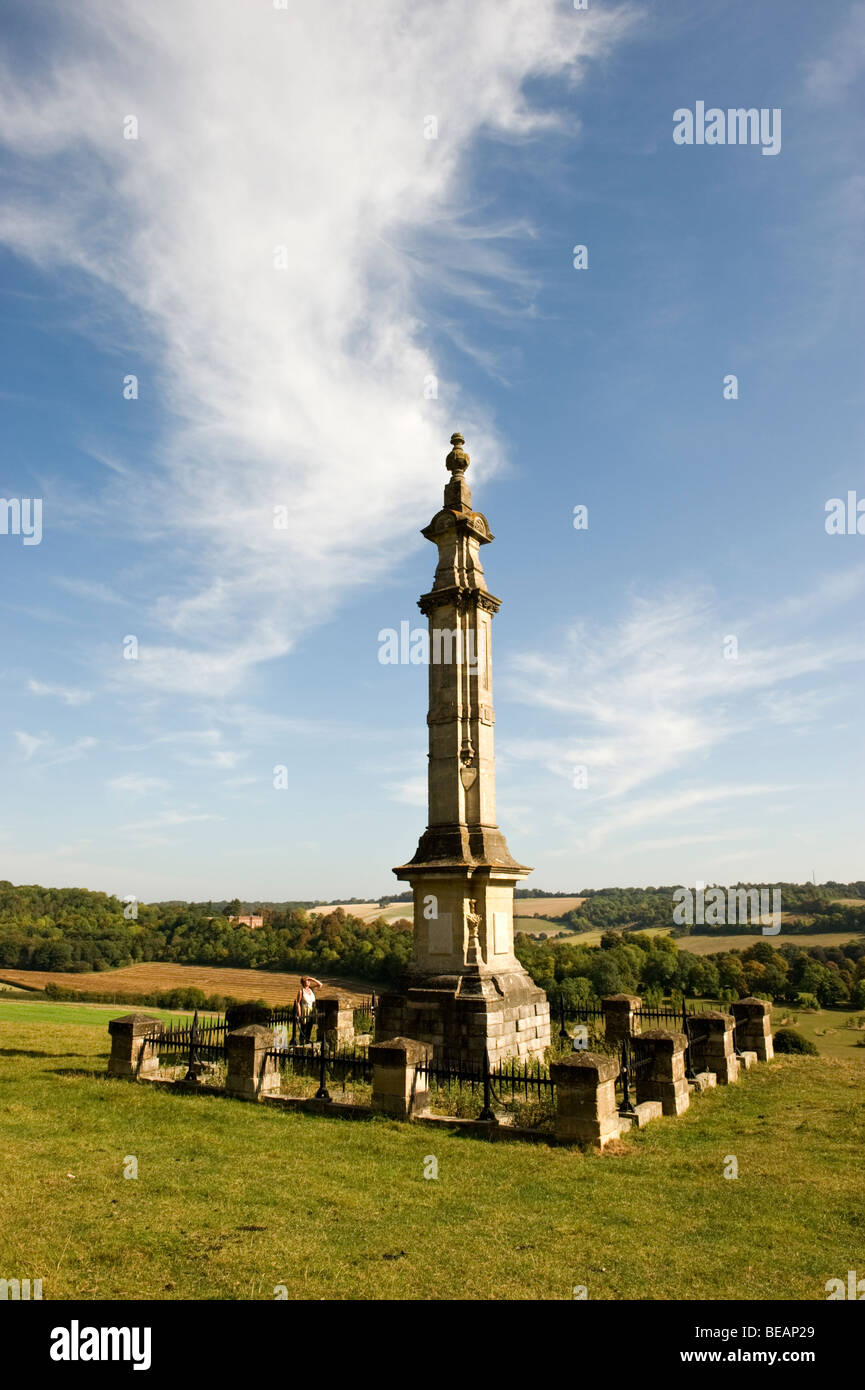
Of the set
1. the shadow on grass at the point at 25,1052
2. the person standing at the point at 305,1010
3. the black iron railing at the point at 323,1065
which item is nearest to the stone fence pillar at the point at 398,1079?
the black iron railing at the point at 323,1065

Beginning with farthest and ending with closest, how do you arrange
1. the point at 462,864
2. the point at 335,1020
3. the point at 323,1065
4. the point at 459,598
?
the point at 335,1020
the point at 459,598
the point at 462,864
the point at 323,1065

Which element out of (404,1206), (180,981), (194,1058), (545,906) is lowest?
(545,906)

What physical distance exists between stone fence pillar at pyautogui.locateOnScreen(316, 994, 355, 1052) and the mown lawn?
4.30 meters

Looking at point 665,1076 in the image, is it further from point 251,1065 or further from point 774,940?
point 774,940

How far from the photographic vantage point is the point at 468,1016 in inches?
501

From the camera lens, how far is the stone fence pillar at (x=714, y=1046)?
13375 mm

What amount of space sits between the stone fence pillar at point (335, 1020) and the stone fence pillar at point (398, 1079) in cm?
508

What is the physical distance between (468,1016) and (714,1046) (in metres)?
4.41

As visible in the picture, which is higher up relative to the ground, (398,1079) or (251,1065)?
(398,1079)

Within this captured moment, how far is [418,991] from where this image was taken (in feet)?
43.9

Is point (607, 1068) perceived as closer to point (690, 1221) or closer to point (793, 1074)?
point (690, 1221)

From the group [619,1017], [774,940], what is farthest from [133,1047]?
[774,940]
